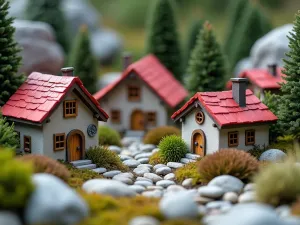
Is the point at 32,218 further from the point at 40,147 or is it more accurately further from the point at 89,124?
the point at 89,124

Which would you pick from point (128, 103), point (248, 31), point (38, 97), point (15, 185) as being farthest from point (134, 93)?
point (15, 185)

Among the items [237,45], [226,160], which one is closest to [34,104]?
[226,160]

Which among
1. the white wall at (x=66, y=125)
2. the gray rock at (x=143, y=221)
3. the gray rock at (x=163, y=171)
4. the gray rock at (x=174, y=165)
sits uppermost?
the white wall at (x=66, y=125)

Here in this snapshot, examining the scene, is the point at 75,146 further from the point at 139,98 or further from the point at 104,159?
the point at 139,98

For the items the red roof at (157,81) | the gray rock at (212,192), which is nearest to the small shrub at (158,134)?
the red roof at (157,81)

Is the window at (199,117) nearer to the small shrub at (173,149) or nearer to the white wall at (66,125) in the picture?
the small shrub at (173,149)
